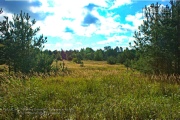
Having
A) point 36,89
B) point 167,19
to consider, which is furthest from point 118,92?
point 167,19

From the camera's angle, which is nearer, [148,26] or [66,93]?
[66,93]

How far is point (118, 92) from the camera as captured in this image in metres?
7.92

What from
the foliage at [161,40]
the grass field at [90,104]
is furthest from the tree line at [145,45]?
the grass field at [90,104]

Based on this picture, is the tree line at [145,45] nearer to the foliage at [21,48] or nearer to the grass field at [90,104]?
the foliage at [21,48]

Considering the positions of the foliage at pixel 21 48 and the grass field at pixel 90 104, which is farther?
the foliage at pixel 21 48

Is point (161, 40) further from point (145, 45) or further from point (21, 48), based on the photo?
point (21, 48)

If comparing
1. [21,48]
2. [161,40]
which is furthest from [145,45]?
[21,48]

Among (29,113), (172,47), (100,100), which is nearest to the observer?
(29,113)

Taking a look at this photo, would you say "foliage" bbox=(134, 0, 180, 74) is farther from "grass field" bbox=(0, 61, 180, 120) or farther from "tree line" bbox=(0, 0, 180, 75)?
"grass field" bbox=(0, 61, 180, 120)

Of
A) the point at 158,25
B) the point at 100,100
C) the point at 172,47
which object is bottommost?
the point at 100,100

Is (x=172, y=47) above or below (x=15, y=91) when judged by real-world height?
above

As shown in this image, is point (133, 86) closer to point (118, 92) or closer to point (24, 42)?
point (118, 92)

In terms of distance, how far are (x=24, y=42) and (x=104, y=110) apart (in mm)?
14158

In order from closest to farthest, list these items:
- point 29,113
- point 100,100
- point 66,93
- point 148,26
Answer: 1. point 29,113
2. point 100,100
3. point 66,93
4. point 148,26
